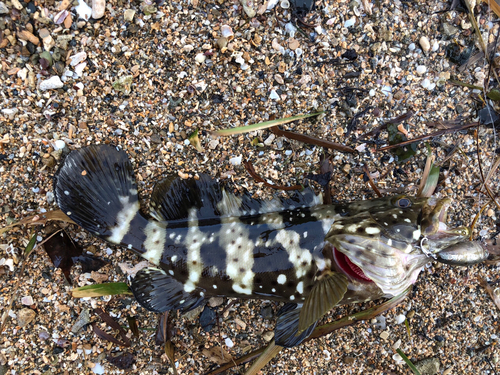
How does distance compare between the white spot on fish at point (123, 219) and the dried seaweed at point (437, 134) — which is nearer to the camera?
the white spot on fish at point (123, 219)

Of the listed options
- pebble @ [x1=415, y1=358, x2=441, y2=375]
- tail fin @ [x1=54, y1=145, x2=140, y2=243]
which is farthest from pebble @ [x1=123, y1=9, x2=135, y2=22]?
pebble @ [x1=415, y1=358, x2=441, y2=375]

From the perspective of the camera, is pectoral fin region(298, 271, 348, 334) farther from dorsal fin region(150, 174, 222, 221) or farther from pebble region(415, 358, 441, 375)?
pebble region(415, 358, 441, 375)

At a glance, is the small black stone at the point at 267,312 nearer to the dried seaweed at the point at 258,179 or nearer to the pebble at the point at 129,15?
the dried seaweed at the point at 258,179

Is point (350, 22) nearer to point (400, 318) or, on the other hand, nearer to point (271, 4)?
point (271, 4)

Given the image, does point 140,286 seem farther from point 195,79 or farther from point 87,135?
point 195,79

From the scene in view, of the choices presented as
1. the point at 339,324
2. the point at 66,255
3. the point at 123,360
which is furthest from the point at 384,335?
the point at 66,255

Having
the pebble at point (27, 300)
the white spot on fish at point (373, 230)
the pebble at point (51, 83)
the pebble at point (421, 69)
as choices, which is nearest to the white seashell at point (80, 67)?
the pebble at point (51, 83)

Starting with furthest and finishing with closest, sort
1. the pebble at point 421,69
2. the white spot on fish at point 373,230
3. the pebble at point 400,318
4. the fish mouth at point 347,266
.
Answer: the pebble at point 400,318
the pebble at point 421,69
the fish mouth at point 347,266
the white spot on fish at point 373,230
